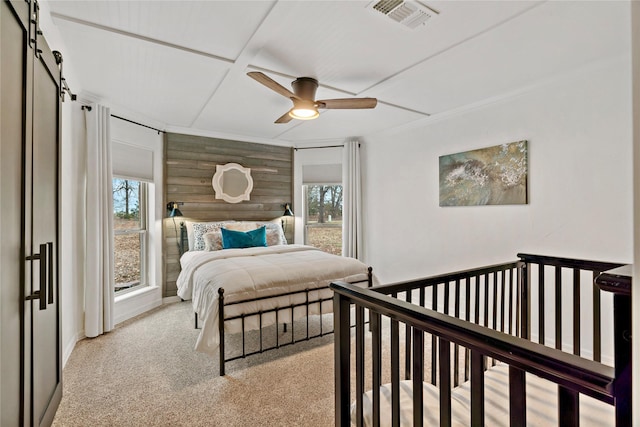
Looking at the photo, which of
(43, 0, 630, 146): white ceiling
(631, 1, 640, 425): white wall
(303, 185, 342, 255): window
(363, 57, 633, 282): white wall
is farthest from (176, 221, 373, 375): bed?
(631, 1, 640, 425): white wall

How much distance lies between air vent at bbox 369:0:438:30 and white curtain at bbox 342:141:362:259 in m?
2.91

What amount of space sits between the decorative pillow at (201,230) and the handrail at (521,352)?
3449 mm

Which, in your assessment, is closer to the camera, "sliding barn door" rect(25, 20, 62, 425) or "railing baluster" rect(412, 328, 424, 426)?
"railing baluster" rect(412, 328, 424, 426)

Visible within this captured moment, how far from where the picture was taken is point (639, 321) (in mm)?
524

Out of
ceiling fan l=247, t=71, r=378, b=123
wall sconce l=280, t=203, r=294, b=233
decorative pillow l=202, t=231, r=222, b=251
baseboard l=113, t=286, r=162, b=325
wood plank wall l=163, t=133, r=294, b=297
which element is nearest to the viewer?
ceiling fan l=247, t=71, r=378, b=123

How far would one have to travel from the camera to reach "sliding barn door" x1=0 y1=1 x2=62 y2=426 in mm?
1134

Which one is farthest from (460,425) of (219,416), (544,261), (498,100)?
(498,100)

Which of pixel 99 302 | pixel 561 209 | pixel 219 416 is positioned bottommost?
pixel 219 416

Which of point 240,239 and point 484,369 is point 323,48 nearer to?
point 484,369

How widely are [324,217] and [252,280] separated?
111 inches

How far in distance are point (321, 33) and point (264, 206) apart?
325 centimetres

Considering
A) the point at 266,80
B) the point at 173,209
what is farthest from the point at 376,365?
the point at 173,209

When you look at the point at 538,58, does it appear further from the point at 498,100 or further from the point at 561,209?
the point at 561,209

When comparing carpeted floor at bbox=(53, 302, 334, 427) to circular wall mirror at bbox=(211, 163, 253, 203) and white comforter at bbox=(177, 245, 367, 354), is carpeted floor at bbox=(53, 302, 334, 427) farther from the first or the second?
circular wall mirror at bbox=(211, 163, 253, 203)
